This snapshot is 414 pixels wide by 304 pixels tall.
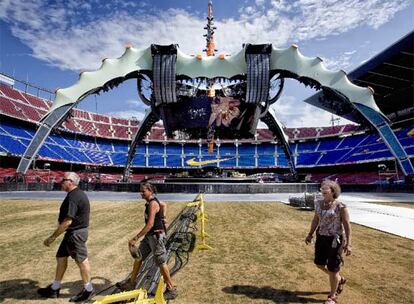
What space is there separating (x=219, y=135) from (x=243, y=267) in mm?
46819

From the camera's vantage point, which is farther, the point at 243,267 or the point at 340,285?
the point at 243,267

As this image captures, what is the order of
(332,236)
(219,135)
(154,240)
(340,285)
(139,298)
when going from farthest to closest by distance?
1. (219,135)
2. (340,285)
3. (154,240)
4. (332,236)
5. (139,298)

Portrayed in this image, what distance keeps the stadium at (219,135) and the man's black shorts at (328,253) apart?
976 millimetres

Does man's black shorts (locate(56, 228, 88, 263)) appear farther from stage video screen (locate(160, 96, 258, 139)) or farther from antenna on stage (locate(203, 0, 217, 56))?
antenna on stage (locate(203, 0, 217, 56))

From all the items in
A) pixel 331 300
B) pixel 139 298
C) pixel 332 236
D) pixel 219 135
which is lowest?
pixel 331 300

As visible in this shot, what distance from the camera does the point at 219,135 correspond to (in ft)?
175

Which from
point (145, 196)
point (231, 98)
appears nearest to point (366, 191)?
point (231, 98)

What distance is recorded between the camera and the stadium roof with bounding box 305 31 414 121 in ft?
130

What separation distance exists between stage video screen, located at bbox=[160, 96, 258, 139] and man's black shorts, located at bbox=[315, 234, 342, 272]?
3909cm

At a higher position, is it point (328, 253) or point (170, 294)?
point (328, 253)

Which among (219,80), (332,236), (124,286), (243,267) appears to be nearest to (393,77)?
(219,80)

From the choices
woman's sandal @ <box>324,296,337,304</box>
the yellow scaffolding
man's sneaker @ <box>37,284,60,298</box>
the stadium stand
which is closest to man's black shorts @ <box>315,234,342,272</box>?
woman's sandal @ <box>324,296,337,304</box>

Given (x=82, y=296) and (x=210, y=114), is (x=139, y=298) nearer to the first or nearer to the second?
(x=82, y=296)

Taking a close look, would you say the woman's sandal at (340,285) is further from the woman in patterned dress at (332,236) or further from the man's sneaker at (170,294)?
the man's sneaker at (170,294)
